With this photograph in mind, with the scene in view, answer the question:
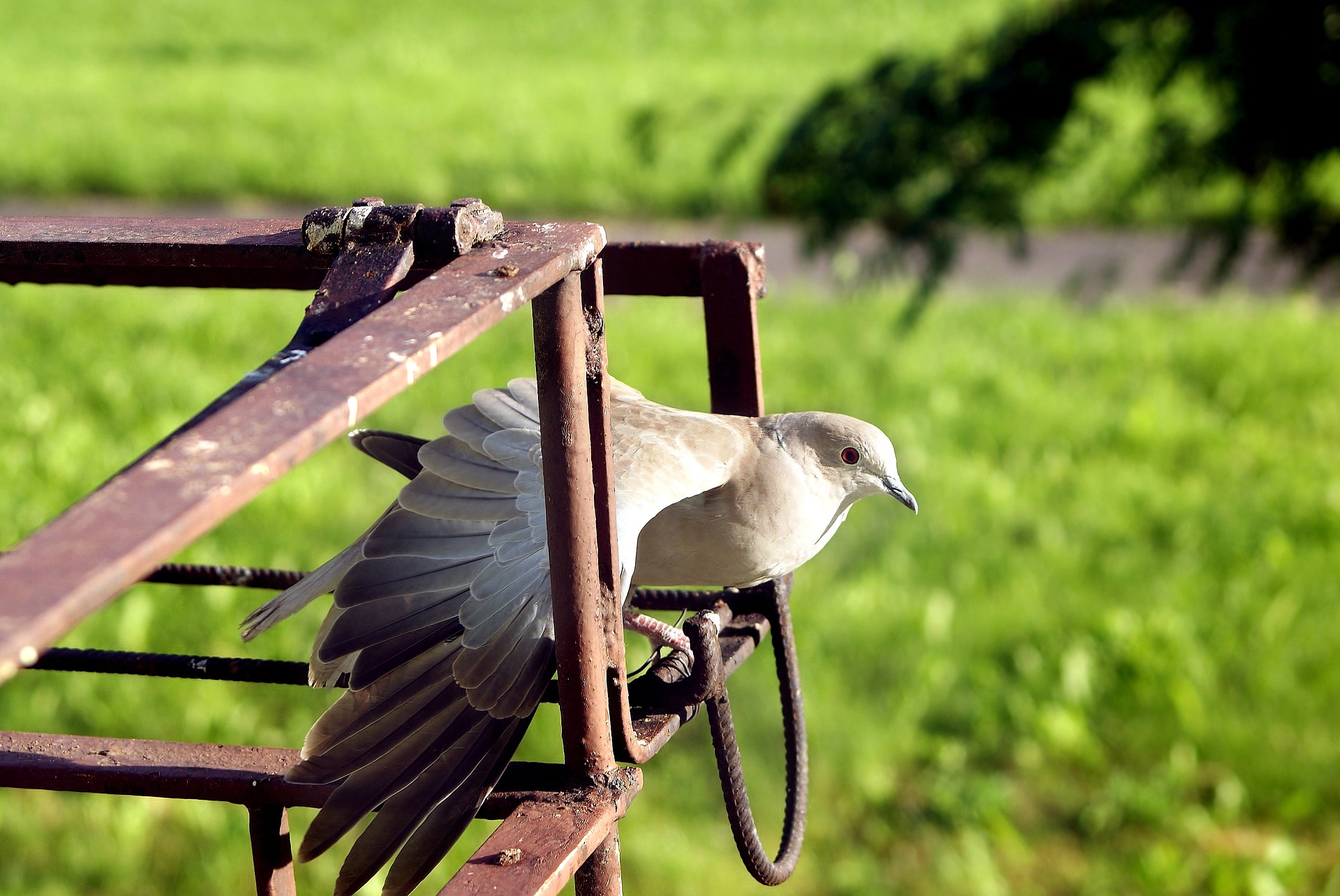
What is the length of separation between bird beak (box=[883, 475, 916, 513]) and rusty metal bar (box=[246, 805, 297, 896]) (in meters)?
0.77

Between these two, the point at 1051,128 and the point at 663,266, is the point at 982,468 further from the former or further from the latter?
the point at 663,266

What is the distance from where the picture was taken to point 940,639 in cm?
384

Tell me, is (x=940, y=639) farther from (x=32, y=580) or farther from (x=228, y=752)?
(x=32, y=580)

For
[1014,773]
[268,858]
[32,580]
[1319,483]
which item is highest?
[32,580]

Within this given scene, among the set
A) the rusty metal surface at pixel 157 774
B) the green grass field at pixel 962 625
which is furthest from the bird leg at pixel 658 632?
the green grass field at pixel 962 625

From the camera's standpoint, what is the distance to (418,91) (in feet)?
31.8

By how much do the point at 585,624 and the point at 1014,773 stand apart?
102 inches

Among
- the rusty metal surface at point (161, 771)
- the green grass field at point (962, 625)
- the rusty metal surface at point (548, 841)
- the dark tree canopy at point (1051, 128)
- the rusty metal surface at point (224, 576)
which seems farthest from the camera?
the green grass field at point (962, 625)

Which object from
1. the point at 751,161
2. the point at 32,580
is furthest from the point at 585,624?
the point at 751,161

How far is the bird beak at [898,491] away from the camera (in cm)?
167

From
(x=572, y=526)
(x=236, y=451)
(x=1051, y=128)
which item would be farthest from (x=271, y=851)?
(x=1051, y=128)

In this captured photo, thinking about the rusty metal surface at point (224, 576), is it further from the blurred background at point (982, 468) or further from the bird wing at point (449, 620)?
the blurred background at point (982, 468)

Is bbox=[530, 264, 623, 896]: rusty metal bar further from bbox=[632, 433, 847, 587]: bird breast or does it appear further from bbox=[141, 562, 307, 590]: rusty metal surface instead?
bbox=[141, 562, 307, 590]: rusty metal surface

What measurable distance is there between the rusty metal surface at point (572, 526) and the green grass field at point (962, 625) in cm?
202
